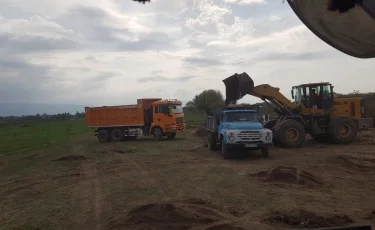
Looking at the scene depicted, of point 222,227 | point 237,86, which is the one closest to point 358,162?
point 237,86

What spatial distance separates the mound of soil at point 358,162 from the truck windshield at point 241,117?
163 inches

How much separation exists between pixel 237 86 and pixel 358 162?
25.2ft

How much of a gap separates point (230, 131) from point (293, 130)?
5.18 metres

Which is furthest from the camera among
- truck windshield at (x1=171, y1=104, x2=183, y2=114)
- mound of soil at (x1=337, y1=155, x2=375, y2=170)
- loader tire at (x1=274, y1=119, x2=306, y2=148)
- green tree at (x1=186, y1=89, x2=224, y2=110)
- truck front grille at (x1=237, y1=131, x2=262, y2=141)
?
green tree at (x1=186, y1=89, x2=224, y2=110)

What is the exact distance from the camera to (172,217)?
7.57 meters

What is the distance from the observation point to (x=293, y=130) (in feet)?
66.8

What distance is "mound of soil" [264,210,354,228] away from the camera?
712cm

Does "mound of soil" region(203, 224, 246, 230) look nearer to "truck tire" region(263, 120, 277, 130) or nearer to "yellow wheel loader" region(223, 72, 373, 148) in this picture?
"yellow wheel loader" region(223, 72, 373, 148)

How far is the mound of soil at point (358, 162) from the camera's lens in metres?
14.1

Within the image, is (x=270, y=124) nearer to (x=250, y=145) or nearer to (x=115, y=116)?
(x=250, y=145)

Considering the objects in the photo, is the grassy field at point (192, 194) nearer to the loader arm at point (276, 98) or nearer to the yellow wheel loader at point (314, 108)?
the yellow wheel loader at point (314, 108)

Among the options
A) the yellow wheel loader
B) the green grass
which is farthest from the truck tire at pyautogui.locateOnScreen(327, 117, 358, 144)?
the green grass

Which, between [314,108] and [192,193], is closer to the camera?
[192,193]

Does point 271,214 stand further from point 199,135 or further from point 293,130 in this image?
point 199,135
